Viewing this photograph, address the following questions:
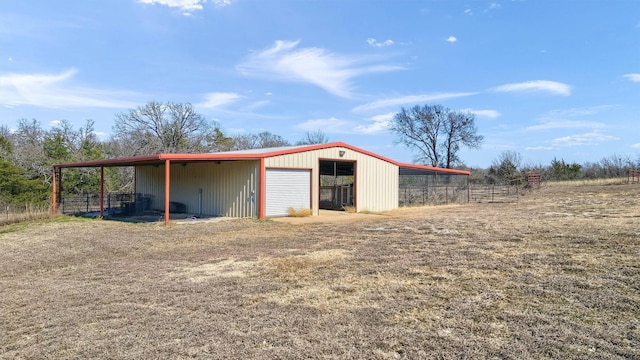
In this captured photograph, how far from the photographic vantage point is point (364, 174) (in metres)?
18.1

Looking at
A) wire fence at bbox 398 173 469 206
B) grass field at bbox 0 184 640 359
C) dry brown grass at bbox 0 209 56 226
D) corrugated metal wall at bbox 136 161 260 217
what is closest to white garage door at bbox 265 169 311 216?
corrugated metal wall at bbox 136 161 260 217

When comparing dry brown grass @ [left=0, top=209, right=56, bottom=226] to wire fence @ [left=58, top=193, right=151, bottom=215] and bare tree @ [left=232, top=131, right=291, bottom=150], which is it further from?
bare tree @ [left=232, top=131, right=291, bottom=150]

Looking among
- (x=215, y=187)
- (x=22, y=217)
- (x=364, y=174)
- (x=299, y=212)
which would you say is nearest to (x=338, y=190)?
(x=364, y=174)

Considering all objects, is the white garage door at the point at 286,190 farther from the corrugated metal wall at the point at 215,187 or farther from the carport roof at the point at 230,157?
the carport roof at the point at 230,157

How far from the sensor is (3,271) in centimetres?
712

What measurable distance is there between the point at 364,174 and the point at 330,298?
13179 mm

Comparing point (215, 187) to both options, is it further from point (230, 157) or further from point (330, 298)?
point (330, 298)

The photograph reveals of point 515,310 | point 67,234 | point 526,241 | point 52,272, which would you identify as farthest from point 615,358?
point 67,234

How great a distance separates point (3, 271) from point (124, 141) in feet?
91.3

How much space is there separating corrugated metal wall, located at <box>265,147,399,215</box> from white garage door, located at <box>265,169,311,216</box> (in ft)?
0.76

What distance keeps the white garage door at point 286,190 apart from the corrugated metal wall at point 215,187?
57 cm

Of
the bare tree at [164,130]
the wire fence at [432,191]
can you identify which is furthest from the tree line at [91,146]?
the wire fence at [432,191]

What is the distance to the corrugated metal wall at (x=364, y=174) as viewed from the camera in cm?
1591

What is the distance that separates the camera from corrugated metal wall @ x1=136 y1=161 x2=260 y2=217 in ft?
49.3
